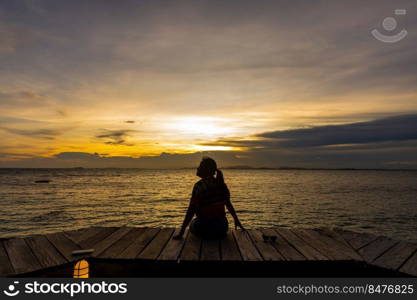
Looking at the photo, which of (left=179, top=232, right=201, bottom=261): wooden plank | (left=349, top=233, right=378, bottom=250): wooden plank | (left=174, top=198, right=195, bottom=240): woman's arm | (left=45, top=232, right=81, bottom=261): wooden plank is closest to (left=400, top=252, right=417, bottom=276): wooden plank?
(left=349, top=233, right=378, bottom=250): wooden plank

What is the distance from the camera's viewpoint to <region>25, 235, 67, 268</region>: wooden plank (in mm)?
4921

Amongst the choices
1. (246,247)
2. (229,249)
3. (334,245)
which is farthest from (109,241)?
(334,245)

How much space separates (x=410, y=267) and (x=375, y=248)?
2.86 feet

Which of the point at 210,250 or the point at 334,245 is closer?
the point at 210,250

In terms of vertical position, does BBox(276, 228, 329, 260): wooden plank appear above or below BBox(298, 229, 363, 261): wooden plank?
above

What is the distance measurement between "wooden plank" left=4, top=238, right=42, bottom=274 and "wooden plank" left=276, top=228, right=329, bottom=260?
16.9ft

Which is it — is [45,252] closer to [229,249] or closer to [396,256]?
[229,249]

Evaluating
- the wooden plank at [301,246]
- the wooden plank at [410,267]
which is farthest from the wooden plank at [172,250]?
the wooden plank at [410,267]

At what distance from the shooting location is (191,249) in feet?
18.0

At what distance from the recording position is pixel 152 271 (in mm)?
5188

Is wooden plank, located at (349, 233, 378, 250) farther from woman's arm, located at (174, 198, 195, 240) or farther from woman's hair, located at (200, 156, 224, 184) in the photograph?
woman's arm, located at (174, 198, 195, 240)

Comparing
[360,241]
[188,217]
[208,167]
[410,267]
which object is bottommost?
[410,267]

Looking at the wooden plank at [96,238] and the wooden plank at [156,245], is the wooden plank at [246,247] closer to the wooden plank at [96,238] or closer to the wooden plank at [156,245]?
the wooden plank at [156,245]

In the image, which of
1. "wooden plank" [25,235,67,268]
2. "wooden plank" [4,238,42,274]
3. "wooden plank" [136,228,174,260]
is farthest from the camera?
"wooden plank" [136,228,174,260]
